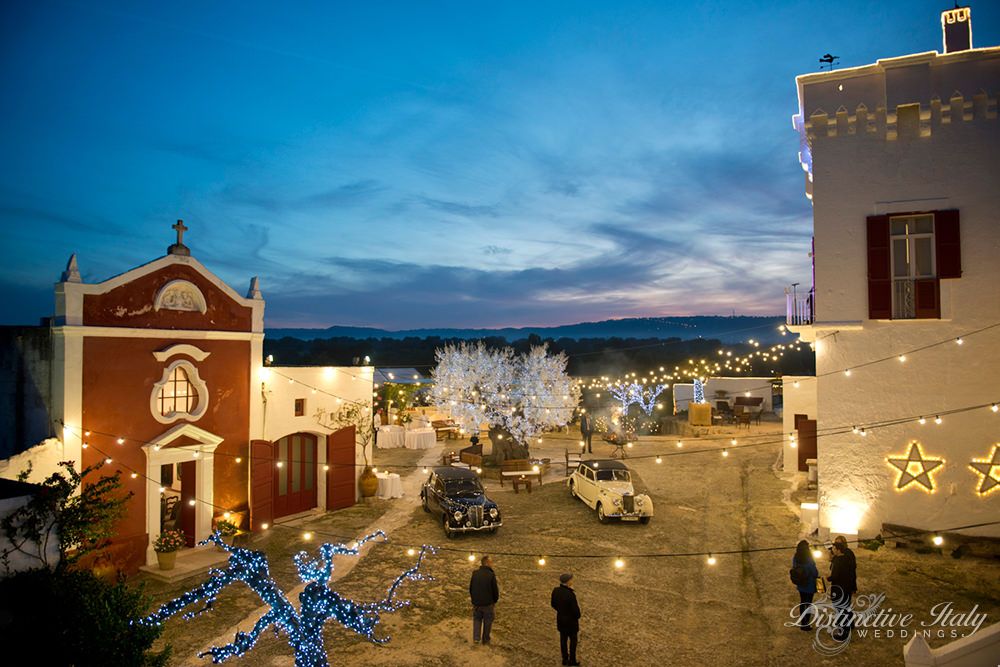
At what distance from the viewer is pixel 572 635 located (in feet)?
25.5

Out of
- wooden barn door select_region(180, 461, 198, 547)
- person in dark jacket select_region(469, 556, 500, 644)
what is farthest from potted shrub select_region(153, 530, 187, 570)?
person in dark jacket select_region(469, 556, 500, 644)

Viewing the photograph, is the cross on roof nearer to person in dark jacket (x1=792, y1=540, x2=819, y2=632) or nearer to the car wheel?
the car wheel

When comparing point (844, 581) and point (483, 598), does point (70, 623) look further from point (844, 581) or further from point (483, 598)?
point (844, 581)

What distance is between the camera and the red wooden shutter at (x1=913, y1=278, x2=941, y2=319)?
1149cm

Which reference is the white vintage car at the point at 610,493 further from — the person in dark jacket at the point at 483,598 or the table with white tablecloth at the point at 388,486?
the person in dark jacket at the point at 483,598

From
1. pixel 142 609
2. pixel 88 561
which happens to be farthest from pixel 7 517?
pixel 88 561

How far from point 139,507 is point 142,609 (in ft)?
21.0

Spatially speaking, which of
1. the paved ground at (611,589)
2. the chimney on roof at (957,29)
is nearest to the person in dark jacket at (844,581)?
the paved ground at (611,589)

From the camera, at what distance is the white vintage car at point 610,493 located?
555 inches

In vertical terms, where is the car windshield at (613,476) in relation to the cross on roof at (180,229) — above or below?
below

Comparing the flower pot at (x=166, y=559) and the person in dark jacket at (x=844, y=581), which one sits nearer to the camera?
the person in dark jacket at (x=844, y=581)

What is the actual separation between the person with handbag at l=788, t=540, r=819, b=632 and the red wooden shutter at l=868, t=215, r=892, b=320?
5891 mm

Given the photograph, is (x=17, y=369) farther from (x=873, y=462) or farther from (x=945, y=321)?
(x=945, y=321)

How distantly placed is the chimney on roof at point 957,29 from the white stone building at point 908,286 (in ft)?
0.08
